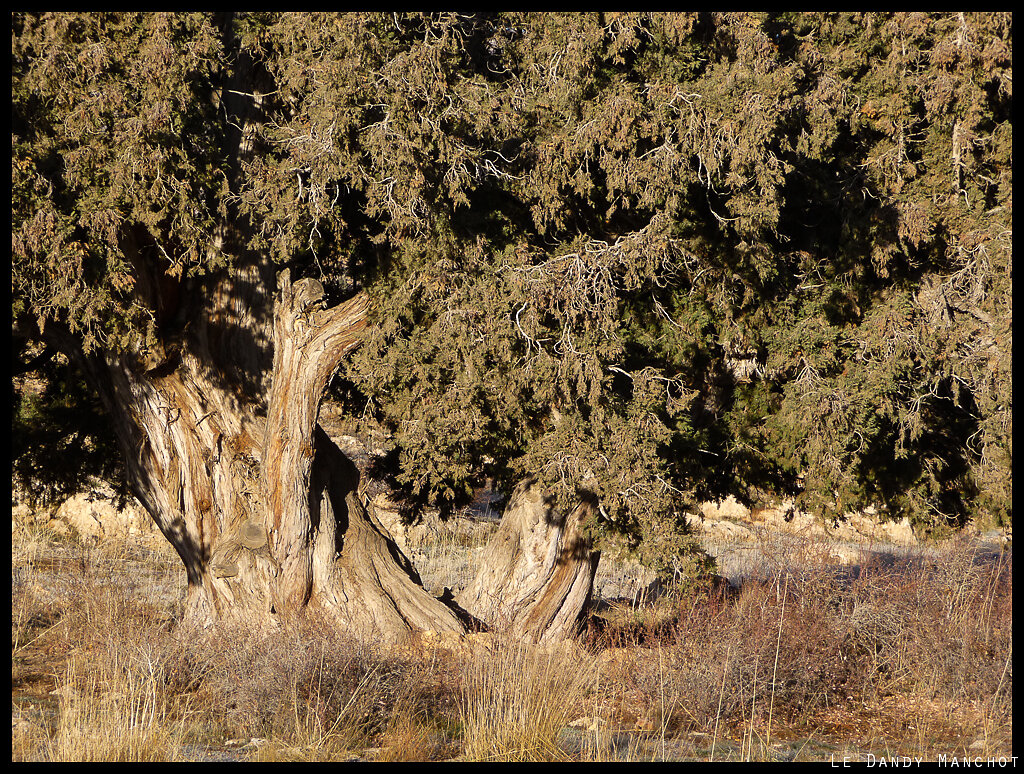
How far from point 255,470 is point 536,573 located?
2.98 m

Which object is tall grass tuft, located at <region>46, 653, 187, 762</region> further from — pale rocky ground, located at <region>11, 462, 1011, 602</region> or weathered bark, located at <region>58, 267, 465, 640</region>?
pale rocky ground, located at <region>11, 462, 1011, 602</region>

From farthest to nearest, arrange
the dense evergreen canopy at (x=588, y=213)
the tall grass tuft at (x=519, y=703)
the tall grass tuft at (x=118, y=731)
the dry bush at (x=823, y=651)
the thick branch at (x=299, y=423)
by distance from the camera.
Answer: the thick branch at (x=299, y=423), the dry bush at (x=823, y=651), the dense evergreen canopy at (x=588, y=213), the tall grass tuft at (x=519, y=703), the tall grass tuft at (x=118, y=731)

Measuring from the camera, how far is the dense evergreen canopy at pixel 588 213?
21.6 ft

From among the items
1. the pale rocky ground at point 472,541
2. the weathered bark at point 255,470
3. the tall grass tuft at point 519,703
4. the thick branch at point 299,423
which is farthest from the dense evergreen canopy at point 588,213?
the pale rocky ground at point 472,541

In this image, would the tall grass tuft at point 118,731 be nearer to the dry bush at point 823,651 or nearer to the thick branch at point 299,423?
the thick branch at point 299,423

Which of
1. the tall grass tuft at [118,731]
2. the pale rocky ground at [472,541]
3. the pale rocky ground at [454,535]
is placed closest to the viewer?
the tall grass tuft at [118,731]

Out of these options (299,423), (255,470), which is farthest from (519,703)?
(255,470)

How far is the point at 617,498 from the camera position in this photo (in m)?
7.13

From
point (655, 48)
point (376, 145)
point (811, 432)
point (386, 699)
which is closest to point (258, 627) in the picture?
point (386, 699)

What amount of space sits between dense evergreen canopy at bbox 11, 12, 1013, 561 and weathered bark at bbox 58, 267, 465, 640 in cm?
49

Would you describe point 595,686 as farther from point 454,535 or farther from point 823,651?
point 454,535

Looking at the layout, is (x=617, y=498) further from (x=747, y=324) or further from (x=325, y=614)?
(x=325, y=614)

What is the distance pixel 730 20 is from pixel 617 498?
153 inches

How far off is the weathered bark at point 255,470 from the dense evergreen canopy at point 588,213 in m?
0.49
